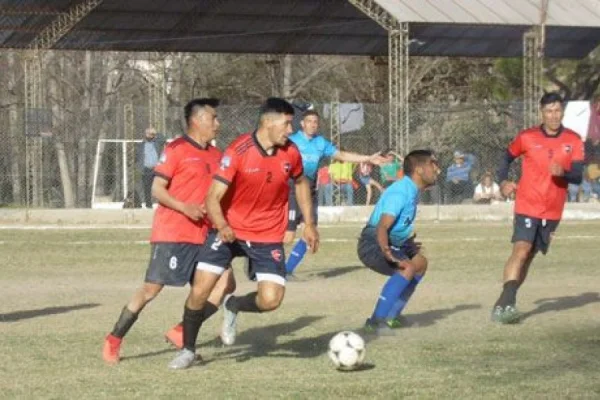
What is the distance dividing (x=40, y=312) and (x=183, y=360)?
14.4 ft

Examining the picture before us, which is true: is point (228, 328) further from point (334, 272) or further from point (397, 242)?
point (334, 272)

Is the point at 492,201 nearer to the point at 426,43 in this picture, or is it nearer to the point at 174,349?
the point at 426,43

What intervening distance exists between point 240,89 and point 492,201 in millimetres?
24094

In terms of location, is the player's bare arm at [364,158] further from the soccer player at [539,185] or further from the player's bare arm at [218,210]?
the player's bare arm at [218,210]

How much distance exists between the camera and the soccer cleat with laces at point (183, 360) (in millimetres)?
10492

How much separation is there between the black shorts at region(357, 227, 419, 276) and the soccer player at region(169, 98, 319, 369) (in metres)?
2.11

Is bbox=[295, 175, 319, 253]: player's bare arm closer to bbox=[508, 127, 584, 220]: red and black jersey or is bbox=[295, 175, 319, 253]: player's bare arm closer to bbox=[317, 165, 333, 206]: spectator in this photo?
bbox=[508, 127, 584, 220]: red and black jersey

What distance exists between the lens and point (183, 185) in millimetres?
11156

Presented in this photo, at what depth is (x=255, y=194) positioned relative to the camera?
10469 millimetres

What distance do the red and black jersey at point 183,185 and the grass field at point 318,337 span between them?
0.89 metres

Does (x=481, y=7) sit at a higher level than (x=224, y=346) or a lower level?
higher

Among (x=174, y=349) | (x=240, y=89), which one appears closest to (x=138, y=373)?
(x=174, y=349)

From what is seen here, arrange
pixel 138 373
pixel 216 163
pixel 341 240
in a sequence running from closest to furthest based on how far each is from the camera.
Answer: pixel 138 373, pixel 216 163, pixel 341 240

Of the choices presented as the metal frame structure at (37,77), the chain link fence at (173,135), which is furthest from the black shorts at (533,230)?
the metal frame structure at (37,77)
